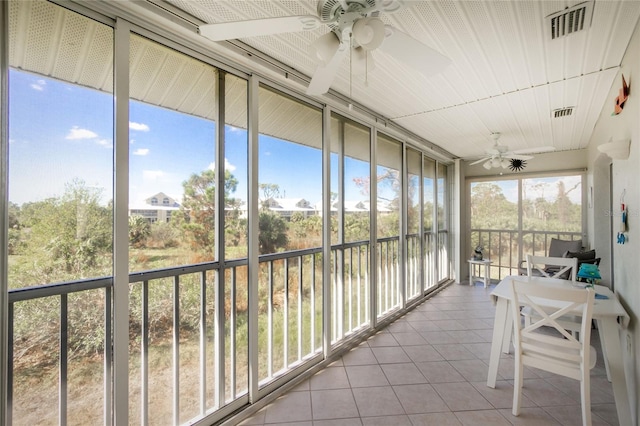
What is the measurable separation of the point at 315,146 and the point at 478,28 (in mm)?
1495

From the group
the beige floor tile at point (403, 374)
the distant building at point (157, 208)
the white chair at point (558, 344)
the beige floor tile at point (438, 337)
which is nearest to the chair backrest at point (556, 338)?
the white chair at point (558, 344)

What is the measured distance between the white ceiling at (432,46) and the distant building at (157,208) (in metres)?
0.57

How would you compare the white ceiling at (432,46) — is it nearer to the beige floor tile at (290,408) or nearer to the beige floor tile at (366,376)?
the beige floor tile at (290,408)

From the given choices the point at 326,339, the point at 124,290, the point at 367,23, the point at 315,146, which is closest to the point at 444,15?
the point at 367,23

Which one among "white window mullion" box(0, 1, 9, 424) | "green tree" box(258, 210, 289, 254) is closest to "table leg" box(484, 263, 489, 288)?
"green tree" box(258, 210, 289, 254)

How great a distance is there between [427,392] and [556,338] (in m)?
1.00

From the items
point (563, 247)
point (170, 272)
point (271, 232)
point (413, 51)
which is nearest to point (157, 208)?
point (170, 272)

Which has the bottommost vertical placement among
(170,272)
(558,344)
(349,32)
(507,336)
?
(507,336)

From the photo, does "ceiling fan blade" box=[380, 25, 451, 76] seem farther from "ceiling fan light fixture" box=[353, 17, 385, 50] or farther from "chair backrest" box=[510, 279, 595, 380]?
"chair backrest" box=[510, 279, 595, 380]

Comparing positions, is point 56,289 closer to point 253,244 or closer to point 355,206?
point 253,244

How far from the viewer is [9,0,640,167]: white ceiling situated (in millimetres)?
1365

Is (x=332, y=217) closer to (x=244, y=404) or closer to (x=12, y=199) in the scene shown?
(x=244, y=404)

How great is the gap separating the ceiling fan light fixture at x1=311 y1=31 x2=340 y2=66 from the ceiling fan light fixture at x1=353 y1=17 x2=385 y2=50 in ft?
0.55

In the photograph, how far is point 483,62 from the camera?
6.86ft
